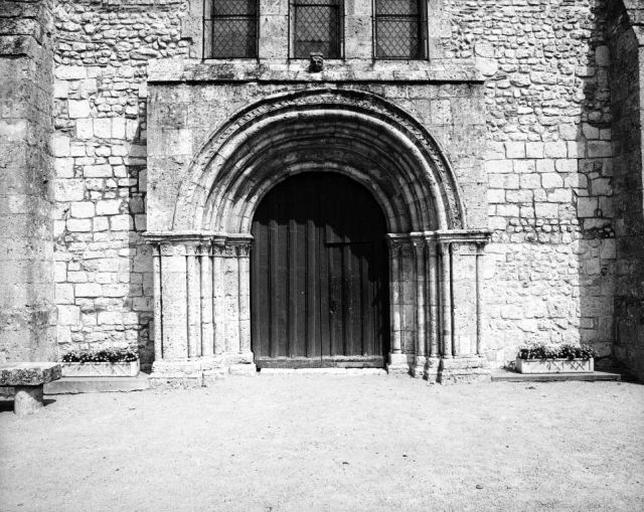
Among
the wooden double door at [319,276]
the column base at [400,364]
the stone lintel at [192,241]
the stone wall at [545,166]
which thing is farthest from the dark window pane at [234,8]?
the column base at [400,364]

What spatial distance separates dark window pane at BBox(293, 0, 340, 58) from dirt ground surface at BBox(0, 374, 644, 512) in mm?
4539

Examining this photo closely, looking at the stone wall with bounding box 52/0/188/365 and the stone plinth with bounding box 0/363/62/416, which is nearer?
the stone plinth with bounding box 0/363/62/416

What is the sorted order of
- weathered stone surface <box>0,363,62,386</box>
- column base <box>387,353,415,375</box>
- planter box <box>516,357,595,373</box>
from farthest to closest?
1. column base <box>387,353,415,375</box>
2. planter box <box>516,357,595,373</box>
3. weathered stone surface <box>0,363,62,386</box>

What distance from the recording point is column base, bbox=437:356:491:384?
584cm

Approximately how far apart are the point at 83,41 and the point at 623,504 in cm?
762

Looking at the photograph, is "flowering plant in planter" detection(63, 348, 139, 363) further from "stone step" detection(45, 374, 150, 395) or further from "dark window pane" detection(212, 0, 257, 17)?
"dark window pane" detection(212, 0, 257, 17)

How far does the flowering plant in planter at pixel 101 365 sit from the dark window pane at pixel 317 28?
15.3ft

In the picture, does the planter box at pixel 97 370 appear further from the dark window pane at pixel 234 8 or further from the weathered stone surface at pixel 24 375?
the dark window pane at pixel 234 8

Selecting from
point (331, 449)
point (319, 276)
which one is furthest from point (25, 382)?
point (319, 276)

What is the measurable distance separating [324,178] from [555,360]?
3887 mm

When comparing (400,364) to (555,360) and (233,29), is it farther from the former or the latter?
(233,29)

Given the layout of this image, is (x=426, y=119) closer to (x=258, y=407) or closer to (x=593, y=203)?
(x=593, y=203)

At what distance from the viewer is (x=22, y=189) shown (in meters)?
5.79

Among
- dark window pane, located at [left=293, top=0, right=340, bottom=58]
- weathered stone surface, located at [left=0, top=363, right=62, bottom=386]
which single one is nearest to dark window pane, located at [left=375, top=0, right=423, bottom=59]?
dark window pane, located at [left=293, top=0, right=340, bottom=58]
